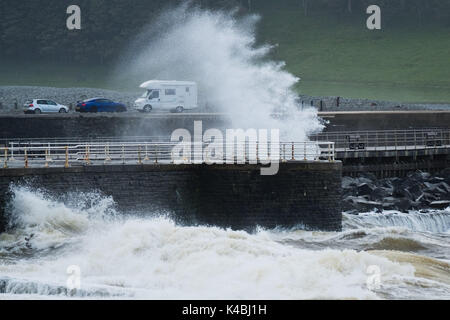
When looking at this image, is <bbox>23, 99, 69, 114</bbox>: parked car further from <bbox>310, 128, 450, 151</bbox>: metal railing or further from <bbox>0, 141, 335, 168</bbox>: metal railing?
<bbox>0, 141, 335, 168</bbox>: metal railing

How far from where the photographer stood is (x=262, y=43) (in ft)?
313

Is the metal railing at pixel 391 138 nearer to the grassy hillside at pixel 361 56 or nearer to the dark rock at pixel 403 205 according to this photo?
the dark rock at pixel 403 205

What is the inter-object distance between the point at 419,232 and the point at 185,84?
25.8m

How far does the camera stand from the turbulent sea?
92.8ft

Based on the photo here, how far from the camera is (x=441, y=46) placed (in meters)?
95.5

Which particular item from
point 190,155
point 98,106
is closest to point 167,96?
point 98,106

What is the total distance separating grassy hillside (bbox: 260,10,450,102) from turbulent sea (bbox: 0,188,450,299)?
4592 cm

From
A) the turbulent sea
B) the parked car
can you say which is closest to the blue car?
the parked car

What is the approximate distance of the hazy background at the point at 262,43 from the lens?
89.7m

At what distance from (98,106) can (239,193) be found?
998 inches

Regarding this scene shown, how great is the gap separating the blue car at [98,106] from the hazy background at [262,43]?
2505cm

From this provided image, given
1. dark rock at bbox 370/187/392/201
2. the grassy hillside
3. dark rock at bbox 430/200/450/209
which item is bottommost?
dark rock at bbox 430/200/450/209

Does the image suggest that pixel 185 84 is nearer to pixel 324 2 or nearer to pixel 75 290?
pixel 75 290

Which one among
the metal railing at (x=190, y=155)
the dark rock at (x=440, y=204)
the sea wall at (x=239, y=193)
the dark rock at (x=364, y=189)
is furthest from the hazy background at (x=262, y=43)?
the sea wall at (x=239, y=193)
